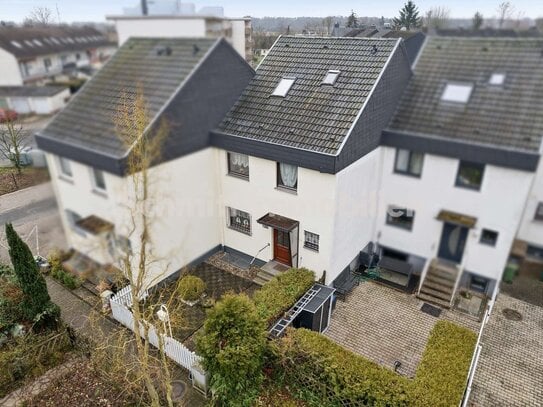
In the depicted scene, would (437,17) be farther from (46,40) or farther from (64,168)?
(64,168)

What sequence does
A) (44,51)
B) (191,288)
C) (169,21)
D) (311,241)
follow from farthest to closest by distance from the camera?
(311,241), (191,288), (169,21), (44,51)

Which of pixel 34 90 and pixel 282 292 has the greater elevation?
pixel 34 90

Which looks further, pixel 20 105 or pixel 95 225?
pixel 95 225

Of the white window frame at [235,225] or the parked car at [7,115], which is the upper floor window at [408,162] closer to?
the white window frame at [235,225]

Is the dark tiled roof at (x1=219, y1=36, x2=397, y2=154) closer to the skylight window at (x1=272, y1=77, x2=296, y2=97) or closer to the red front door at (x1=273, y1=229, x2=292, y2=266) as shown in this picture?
the skylight window at (x1=272, y1=77, x2=296, y2=97)

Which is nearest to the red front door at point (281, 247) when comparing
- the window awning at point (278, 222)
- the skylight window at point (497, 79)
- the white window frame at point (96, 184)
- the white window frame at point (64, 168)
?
the window awning at point (278, 222)

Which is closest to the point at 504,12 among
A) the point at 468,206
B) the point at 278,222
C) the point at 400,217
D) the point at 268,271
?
the point at 468,206
